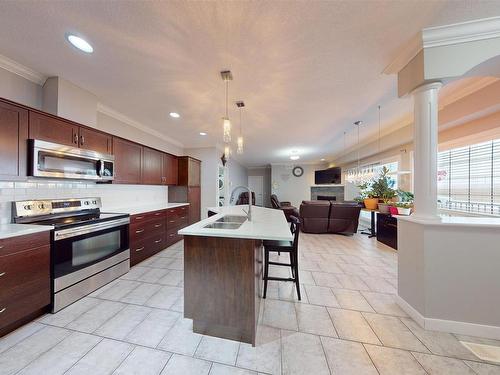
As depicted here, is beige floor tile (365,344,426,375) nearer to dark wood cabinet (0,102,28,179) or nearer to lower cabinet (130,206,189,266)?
lower cabinet (130,206,189,266)

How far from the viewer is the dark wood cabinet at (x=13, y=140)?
1702mm

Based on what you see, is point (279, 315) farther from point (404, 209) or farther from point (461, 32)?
point (404, 209)

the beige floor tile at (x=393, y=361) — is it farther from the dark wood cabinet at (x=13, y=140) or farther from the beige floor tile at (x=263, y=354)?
the dark wood cabinet at (x=13, y=140)

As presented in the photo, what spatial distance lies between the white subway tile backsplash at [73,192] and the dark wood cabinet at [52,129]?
561mm

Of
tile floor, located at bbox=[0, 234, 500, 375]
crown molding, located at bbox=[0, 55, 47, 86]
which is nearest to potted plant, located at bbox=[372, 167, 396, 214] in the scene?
tile floor, located at bbox=[0, 234, 500, 375]

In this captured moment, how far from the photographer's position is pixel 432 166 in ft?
5.58

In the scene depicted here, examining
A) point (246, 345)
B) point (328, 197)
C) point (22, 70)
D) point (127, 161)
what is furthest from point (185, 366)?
point (328, 197)

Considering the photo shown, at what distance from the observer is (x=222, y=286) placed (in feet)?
5.13

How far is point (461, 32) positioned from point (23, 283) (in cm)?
431

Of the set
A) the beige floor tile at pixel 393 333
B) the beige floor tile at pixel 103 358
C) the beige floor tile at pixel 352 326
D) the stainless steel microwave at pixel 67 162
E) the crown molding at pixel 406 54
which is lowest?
the beige floor tile at pixel 352 326

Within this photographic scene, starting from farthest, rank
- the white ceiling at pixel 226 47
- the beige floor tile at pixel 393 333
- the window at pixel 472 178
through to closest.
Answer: the window at pixel 472 178
the beige floor tile at pixel 393 333
the white ceiling at pixel 226 47

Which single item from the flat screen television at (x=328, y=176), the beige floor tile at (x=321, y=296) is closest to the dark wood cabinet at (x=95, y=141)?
the beige floor tile at (x=321, y=296)

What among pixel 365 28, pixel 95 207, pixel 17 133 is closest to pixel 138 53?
pixel 17 133

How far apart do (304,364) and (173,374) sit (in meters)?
0.91
